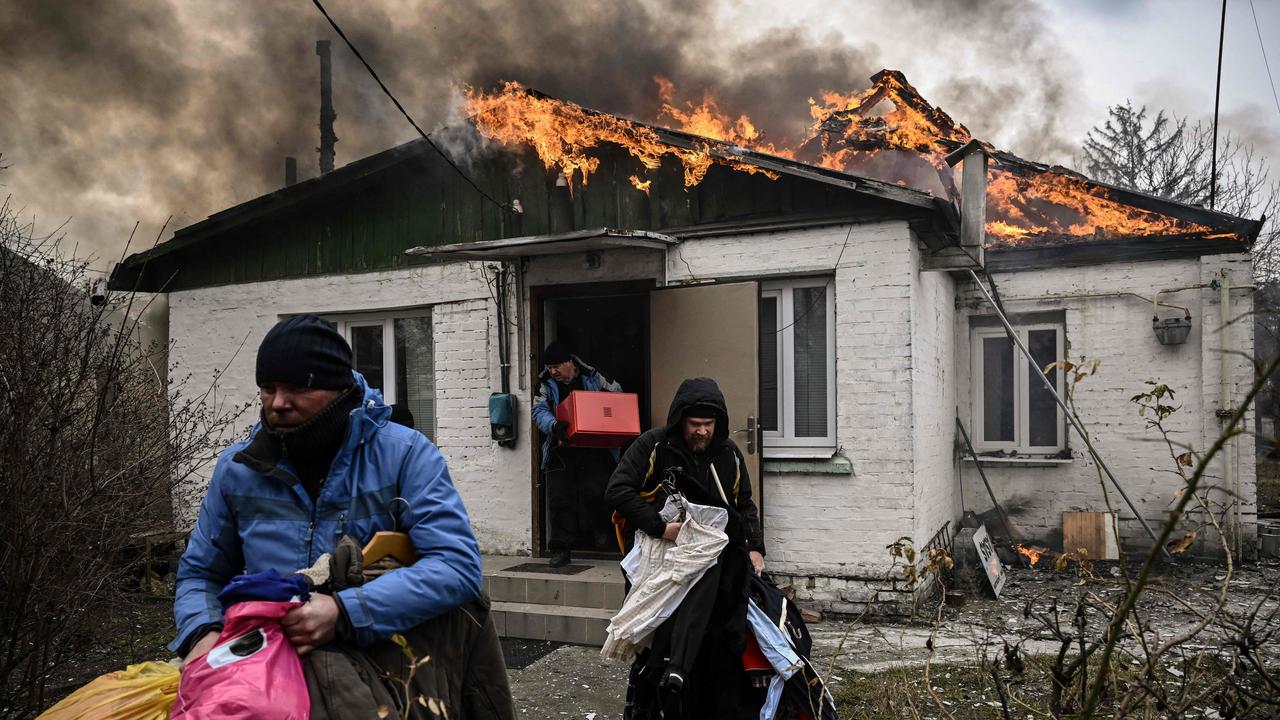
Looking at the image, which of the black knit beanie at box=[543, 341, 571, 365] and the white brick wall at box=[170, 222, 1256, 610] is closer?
the white brick wall at box=[170, 222, 1256, 610]

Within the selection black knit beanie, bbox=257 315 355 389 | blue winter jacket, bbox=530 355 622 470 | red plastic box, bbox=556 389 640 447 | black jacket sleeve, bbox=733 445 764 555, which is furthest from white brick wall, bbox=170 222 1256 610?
black knit beanie, bbox=257 315 355 389

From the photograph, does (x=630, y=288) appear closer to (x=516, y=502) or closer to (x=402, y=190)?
A: (x=516, y=502)

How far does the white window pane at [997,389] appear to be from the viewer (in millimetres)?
10492

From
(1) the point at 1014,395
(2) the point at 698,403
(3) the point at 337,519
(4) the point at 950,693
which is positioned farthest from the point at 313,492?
(1) the point at 1014,395

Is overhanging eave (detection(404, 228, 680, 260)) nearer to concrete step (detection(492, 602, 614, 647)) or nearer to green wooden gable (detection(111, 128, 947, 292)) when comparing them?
green wooden gable (detection(111, 128, 947, 292))

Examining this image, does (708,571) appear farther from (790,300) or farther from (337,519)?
(790,300)

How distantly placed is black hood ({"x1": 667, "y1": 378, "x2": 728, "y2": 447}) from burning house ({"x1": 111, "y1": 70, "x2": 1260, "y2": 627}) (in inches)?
108

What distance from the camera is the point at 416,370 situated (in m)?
9.41

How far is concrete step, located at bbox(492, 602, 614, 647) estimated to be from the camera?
22.2 ft

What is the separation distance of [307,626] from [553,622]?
525 centimetres

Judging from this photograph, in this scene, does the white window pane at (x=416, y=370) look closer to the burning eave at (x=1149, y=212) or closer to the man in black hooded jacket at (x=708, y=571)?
the man in black hooded jacket at (x=708, y=571)

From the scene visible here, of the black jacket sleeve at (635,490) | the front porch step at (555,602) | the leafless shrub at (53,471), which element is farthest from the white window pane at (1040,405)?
the leafless shrub at (53,471)

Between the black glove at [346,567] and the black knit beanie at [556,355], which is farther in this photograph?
the black knit beanie at [556,355]

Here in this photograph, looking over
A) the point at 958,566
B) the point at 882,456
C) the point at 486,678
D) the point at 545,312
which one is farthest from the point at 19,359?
the point at 958,566
